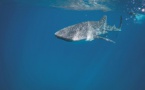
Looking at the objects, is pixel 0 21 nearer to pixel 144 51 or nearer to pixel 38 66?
→ pixel 38 66

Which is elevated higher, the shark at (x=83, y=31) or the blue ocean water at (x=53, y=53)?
the shark at (x=83, y=31)

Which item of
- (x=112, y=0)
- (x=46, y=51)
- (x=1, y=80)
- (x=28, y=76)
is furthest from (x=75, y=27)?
(x=46, y=51)

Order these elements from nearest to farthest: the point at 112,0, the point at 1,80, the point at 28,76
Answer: the point at 112,0
the point at 1,80
the point at 28,76

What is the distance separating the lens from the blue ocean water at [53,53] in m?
38.4

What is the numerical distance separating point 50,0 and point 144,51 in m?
45.7

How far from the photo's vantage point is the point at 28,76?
1588 inches

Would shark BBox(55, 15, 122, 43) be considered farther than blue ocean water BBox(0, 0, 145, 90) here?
No

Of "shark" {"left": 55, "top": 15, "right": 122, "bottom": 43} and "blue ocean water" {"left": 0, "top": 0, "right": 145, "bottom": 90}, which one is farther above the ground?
"shark" {"left": 55, "top": 15, "right": 122, "bottom": 43}

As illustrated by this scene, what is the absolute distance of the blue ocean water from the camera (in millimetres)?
38375

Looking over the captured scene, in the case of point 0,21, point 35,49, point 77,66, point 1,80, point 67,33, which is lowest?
point 77,66

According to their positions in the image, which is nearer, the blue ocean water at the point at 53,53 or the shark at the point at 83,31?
the shark at the point at 83,31

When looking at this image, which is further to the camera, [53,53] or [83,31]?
[53,53]

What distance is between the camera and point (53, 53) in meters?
71.7

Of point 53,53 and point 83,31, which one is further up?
point 83,31
